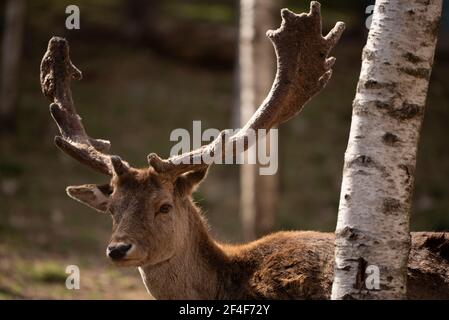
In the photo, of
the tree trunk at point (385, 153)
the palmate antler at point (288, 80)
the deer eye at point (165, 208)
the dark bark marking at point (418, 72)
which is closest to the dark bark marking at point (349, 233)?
the tree trunk at point (385, 153)

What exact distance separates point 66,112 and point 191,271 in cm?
172

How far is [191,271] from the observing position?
5.96m

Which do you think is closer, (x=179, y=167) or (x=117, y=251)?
(x=117, y=251)

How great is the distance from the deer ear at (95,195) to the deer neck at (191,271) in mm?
648

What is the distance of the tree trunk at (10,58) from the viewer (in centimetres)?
1580

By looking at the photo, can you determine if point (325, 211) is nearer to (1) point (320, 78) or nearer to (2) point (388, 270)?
(1) point (320, 78)

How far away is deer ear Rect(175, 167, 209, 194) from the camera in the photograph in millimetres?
6148

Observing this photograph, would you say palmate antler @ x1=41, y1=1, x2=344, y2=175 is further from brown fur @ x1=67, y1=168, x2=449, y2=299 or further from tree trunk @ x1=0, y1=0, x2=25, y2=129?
tree trunk @ x1=0, y1=0, x2=25, y2=129

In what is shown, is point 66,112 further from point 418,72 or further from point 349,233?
point 418,72

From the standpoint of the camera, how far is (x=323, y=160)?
51.6ft

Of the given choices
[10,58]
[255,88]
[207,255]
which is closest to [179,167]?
[207,255]

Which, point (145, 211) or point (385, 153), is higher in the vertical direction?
point (385, 153)

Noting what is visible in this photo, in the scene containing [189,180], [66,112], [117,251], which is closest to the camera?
[117,251]
